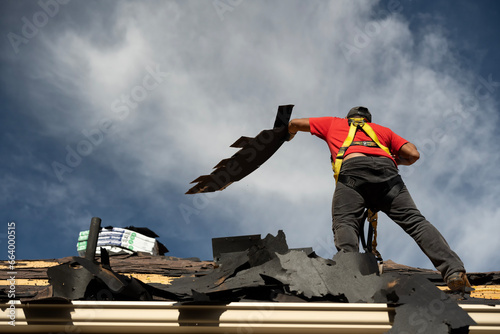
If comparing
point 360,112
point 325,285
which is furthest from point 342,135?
point 325,285

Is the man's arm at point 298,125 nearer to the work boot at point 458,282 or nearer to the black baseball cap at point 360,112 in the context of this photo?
the black baseball cap at point 360,112

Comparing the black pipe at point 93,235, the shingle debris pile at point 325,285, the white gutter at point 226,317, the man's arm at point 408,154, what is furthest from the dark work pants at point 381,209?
the black pipe at point 93,235

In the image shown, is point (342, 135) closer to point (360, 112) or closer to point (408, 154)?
point (360, 112)

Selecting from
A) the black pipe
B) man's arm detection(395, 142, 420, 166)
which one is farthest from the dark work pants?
the black pipe

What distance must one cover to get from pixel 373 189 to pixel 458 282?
1.00 metres

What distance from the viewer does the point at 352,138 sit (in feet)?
13.6

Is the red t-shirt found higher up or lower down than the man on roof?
higher up

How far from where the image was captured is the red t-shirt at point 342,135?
13.6 ft

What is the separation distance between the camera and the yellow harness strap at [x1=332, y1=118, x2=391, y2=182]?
13.3 ft

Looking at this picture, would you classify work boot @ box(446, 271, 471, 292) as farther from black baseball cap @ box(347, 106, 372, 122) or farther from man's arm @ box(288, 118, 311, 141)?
man's arm @ box(288, 118, 311, 141)

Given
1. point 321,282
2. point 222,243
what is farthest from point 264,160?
point 321,282

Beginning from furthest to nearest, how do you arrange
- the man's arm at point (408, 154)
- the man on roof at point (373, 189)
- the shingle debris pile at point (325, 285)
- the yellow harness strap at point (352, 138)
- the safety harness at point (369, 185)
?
the man's arm at point (408, 154) → the yellow harness strap at point (352, 138) → the safety harness at point (369, 185) → the man on roof at point (373, 189) → the shingle debris pile at point (325, 285)

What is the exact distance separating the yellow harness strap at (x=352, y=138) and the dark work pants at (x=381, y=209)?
8 cm

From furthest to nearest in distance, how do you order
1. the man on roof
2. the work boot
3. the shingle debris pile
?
the man on roof < the work boot < the shingle debris pile
